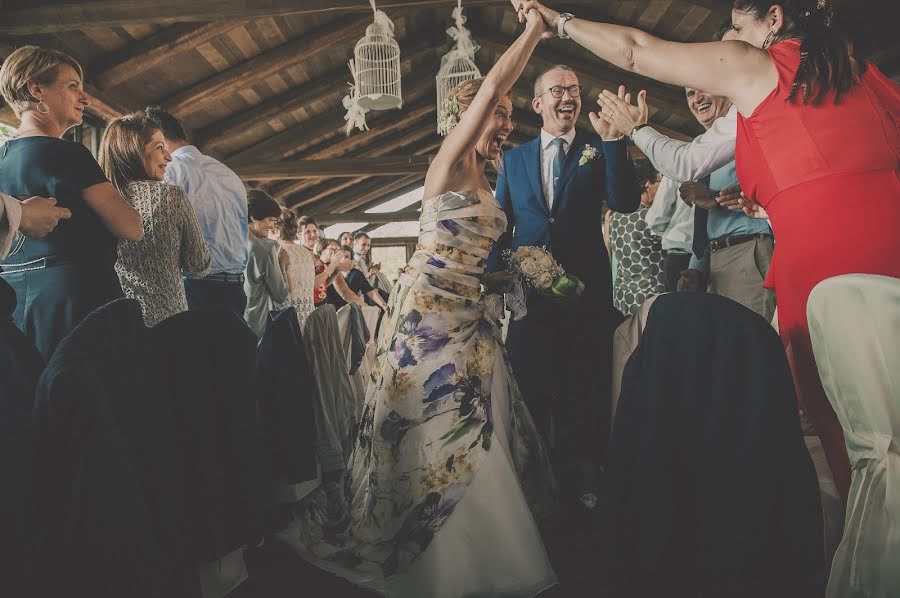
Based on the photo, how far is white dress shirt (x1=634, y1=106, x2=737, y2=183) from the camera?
5.30ft

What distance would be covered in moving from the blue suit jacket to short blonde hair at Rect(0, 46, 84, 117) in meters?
1.58

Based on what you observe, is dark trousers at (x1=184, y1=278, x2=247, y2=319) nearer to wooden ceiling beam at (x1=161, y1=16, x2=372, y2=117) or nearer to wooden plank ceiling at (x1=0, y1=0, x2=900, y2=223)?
wooden plank ceiling at (x1=0, y1=0, x2=900, y2=223)

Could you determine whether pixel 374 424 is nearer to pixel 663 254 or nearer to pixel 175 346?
pixel 175 346

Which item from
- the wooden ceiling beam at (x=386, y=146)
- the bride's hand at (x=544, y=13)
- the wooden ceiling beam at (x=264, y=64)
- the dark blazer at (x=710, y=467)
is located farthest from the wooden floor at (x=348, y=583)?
the wooden ceiling beam at (x=386, y=146)

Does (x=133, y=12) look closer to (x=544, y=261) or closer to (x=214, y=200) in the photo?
(x=214, y=200)

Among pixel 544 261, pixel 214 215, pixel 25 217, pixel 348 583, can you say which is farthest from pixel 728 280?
pixel 214 215

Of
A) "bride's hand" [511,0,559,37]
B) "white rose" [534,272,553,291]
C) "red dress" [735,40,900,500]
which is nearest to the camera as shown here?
"red dress" [735,40,900,500]

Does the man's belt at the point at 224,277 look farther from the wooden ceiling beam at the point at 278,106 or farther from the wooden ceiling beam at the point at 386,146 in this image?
the wooden ceiling beam at the point at 386,146

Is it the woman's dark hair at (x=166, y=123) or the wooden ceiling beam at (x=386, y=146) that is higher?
the wooden ceiling beam at (x=386, y=146)

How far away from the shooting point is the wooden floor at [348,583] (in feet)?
5.49

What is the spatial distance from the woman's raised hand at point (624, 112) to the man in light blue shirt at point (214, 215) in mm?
1893

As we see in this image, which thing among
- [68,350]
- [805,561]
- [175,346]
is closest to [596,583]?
[805,561]

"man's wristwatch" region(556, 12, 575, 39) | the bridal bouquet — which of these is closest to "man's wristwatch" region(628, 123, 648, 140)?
"man's wristwatch" region(556, 12, 575, 39)

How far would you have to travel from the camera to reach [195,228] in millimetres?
2301
